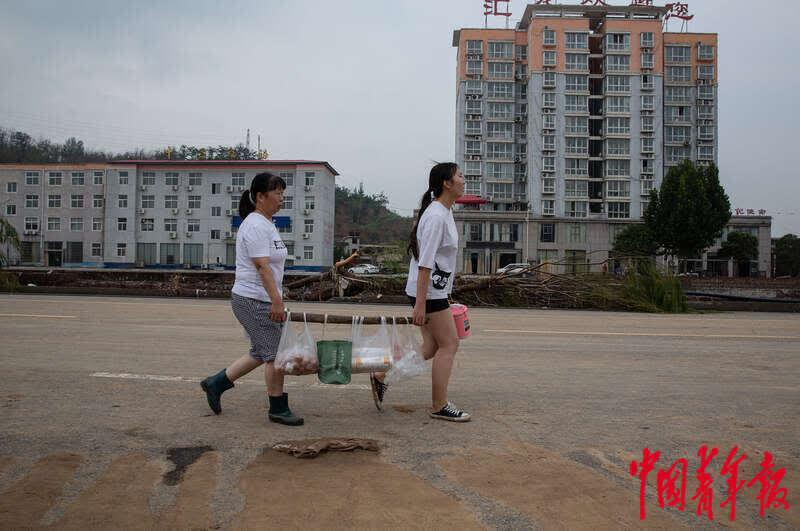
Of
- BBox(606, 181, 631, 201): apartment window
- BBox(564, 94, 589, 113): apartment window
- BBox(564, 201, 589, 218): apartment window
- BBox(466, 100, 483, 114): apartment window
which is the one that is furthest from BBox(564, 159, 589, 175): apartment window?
BBox(466, 100, 483, 114): apartment window

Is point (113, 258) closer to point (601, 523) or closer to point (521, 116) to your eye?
point (521, 116)

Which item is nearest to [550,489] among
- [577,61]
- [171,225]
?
[171,225]

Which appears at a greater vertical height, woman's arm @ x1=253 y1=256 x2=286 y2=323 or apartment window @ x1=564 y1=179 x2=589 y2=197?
apartment window @ x1=564 y1=179 x2=589 y2=197

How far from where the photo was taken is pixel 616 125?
71250 millimetres

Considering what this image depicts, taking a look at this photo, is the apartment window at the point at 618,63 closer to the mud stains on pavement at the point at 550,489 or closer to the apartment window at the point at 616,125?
the apartment window at the point at 616,125

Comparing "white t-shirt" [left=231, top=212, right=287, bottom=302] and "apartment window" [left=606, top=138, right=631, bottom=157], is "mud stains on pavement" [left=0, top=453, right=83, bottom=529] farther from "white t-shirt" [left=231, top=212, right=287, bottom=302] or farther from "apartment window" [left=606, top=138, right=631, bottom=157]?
"apartment window" [left=606, top=138, right=631, bottom=157]

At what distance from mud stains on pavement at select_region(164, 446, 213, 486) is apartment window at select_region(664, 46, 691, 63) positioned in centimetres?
8040

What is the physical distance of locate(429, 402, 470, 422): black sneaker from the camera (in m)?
4.28

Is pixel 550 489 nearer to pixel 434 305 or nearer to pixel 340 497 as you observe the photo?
pixel 340 497

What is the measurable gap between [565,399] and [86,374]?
4443 mm

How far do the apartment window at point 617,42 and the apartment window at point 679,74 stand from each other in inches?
249

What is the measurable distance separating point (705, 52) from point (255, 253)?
268 ft

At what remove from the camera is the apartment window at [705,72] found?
71938 mm

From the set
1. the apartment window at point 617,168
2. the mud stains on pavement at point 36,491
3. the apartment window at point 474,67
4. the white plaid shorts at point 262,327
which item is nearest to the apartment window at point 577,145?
the apartment window at point 617,168
